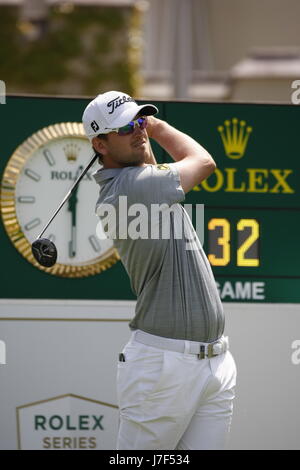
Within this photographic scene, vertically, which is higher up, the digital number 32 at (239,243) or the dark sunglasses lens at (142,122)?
the dark sunglasses lens at (142,122)

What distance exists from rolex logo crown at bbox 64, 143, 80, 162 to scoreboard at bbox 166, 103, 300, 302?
1.83ft

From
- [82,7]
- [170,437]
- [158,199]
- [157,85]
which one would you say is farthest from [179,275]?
[157,85]

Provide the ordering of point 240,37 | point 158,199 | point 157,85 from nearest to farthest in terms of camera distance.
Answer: point 158,199, point 157,85, point 240,37

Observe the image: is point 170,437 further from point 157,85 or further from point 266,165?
point 157,85

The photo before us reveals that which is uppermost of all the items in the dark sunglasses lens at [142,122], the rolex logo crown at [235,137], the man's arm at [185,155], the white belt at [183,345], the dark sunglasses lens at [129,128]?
the rolex logo crown at [235,137]

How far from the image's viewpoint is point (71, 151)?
5.81 metres

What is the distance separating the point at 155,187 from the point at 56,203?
5.82 feet

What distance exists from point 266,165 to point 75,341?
1.47m

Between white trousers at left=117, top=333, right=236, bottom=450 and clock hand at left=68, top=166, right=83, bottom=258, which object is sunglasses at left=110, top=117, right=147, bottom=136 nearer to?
white trousers at left=117, top=333, right=236, bottom=450

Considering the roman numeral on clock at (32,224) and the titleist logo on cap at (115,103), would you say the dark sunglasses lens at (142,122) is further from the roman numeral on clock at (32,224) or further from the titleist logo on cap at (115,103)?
the roman numeral on clock at (32,224)

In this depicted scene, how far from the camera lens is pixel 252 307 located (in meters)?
5.78

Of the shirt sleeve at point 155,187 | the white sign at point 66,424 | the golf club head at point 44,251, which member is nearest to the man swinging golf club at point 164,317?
the shirt sleeve at point 155,187

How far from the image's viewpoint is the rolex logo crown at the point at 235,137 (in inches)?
229

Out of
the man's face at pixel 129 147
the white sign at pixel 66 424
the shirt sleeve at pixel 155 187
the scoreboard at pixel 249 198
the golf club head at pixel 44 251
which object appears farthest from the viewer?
the scoreboard at pixel 249 198
